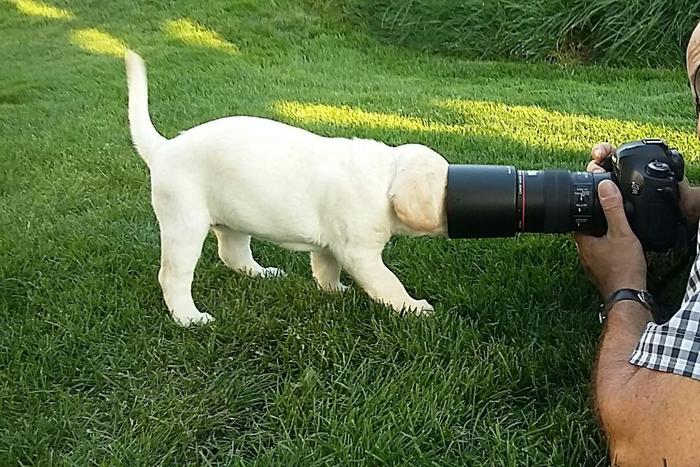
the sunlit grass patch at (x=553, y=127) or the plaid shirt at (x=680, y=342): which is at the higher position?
the plaid shirt at (x=680, y=342)

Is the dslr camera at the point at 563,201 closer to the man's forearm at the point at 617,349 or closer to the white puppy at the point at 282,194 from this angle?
the white puppy at the point at 282,194

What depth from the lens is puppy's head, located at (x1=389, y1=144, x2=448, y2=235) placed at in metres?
2.19

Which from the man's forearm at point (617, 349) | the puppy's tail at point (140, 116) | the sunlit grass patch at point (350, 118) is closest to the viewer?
the man's forearm at point (617, 349)

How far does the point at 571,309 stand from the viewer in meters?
2.44

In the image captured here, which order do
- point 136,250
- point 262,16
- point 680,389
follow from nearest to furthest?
point 680,389 → point 136,250 → point 262,16

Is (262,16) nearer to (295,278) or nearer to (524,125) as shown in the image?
(524,125)

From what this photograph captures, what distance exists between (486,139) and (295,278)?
1644 mm

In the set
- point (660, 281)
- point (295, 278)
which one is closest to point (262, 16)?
point (295, 278)

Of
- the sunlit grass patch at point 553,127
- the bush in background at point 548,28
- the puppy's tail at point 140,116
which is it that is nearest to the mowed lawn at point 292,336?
the sunlit grass patch at point 553,127

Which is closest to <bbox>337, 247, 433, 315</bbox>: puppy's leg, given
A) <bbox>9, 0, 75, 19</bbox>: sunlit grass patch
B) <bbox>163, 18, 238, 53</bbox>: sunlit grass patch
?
<bbox>163, 18, 238, 53</bbox>: sunlit grass patch

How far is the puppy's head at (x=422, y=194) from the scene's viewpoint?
219cm

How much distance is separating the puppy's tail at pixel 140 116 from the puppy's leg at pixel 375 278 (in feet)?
2.10

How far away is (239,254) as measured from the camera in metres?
2.71

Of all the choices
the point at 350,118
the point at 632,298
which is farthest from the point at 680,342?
the point at 350,118
